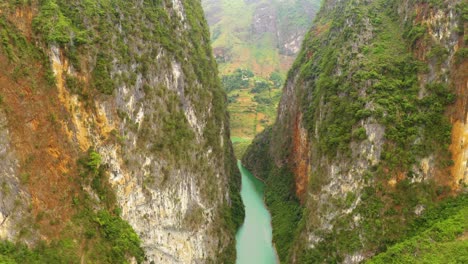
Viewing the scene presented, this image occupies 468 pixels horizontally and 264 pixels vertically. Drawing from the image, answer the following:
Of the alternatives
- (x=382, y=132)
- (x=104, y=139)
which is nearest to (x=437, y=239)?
(x=382, y=132)

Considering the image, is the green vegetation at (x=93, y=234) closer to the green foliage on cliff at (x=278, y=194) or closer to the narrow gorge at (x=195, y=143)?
the narrow gorge at (x=195, y=143)

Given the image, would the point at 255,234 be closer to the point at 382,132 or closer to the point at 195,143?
the point at 195,143

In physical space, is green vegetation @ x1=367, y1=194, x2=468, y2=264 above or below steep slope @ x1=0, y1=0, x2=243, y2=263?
below

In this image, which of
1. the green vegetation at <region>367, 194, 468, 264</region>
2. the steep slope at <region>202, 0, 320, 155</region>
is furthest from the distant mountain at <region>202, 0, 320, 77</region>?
the green vegetation at <region>367, 194, 468, 264</region>

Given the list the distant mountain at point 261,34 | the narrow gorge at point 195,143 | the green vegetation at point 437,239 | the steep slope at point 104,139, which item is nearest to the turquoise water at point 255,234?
the narrow gorge at point 195,143

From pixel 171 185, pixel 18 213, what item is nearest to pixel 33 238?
pixel 18 213

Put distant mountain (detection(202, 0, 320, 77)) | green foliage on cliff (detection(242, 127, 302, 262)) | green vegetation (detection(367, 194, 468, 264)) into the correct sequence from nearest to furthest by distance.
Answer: green vegetation (detection(367, 194, 468, 264))
green foliage on cliff (detection(242, 127, 302, 262))
distant mountain (detection(202, 0, 320, 77))

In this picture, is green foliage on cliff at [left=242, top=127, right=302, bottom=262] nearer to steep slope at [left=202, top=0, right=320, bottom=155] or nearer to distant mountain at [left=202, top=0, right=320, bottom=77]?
steep slope at [left=202, top=0, right=320, bottom=155]
